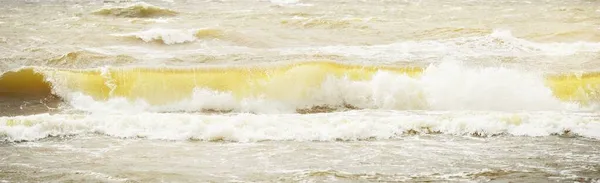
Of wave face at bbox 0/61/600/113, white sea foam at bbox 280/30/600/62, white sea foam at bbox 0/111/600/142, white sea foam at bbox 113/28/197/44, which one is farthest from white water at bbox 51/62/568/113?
white sea foam at bbox 113/28/197/44

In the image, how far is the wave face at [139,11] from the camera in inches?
804

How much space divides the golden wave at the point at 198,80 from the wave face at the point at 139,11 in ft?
25.7

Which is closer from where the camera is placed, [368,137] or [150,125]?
[368,137]

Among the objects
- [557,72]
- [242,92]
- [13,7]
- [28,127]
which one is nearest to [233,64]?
[242,92]

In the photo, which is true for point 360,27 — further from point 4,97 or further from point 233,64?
point 4,97

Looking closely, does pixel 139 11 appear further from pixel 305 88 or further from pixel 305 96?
pixel 305 96

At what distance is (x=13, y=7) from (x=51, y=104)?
38.3 feet

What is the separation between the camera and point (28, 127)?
9.43 metres

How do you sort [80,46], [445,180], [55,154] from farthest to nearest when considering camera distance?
1. [80,46]
2. [55,154]
3. [445,180]

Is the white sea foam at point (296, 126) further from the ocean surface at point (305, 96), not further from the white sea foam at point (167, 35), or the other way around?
the white sea foam at point (167, 35)

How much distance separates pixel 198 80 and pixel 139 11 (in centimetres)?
938

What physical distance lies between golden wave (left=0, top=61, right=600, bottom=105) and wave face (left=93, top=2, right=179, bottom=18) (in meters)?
7.85

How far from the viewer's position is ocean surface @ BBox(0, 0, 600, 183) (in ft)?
25.4

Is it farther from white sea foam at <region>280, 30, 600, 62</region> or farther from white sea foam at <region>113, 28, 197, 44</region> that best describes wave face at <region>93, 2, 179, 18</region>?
white sea foam at <region>280, 30, 600, 62</region>
